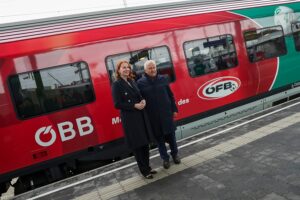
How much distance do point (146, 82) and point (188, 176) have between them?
1455mm

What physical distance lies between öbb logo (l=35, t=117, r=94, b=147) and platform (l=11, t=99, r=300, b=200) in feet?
3.13

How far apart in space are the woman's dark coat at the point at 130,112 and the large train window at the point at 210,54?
301 centimetres

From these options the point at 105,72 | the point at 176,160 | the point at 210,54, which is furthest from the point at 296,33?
the point at 176,160

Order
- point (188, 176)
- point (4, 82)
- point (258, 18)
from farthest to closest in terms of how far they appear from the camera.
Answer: point (258, 18), point (4, 82), point (188, 176)

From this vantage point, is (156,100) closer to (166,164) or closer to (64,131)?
(166,164)

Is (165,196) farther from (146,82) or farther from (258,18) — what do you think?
(258,18)

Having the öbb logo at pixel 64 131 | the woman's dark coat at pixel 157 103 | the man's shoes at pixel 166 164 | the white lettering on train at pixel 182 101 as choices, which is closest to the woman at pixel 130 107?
the woman's dark coat at pixel 157 103

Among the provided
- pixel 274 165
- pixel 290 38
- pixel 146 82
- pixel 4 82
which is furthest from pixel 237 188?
pixel 290 38

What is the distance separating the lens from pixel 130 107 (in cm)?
424

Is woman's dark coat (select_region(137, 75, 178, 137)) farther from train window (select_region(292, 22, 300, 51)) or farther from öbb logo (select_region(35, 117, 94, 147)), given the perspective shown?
train window (select_region(292, 22, 300, 51))

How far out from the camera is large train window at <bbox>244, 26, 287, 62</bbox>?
26.1 feet

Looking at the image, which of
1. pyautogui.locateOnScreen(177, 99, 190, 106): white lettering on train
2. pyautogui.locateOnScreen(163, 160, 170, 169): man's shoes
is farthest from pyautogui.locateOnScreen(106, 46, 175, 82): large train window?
pyautogui.locateOnScreen(163, 160, 170, 169): man's shoes

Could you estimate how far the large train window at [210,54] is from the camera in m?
7.10

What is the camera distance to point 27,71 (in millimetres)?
5586
